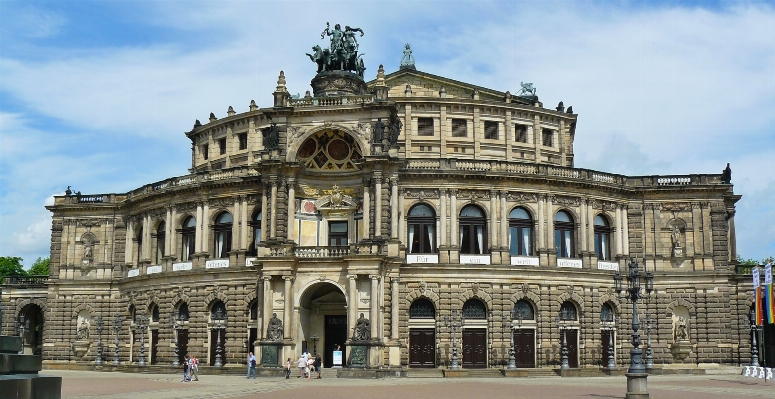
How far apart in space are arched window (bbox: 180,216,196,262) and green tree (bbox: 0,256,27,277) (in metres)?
52.8

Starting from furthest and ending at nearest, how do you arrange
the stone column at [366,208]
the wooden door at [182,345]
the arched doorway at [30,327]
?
1. the arched doorway at [30,327]
2. the wooden door at [182,345]
3. the stone column at [366,208]

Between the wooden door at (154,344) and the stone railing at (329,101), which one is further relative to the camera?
the wooden door at (154,344)

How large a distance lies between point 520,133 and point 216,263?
2505cm

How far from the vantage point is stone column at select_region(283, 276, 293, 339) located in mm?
54656

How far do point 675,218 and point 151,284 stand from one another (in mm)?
38752

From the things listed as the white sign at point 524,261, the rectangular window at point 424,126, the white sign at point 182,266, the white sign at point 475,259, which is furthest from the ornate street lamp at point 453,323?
the white sign at point 182,266

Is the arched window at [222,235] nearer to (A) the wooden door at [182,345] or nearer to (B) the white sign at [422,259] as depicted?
(A) the wooden door at [182,345]

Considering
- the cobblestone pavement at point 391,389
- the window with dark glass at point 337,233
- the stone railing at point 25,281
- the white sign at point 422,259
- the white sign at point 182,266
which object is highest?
the window with dark glass at point 337,233

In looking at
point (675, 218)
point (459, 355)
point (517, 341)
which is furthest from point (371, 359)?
point (675, 218)

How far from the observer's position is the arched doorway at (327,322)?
Result: 58.6m

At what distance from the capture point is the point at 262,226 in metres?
57.6

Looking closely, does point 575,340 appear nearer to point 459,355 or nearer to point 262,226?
point 459,355

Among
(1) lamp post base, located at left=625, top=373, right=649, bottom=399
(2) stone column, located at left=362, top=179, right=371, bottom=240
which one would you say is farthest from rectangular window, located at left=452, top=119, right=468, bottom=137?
(1) lamp post base, located at left=625, top=373, right=649, bottom=399

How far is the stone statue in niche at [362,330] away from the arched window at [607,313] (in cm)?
1823
